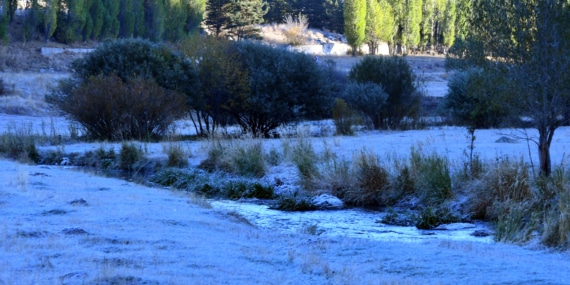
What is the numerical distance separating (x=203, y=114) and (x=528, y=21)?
2009 cm

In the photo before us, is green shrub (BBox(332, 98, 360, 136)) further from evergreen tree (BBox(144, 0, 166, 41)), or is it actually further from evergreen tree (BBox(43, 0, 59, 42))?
evergreen tree (BBox(144, 0, 166, 41))

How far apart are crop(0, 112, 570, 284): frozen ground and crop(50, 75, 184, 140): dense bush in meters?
13.7

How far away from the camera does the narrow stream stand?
38.6 feet

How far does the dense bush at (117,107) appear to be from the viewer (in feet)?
87.0

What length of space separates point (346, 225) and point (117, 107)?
15.6m

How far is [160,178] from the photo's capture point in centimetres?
1897

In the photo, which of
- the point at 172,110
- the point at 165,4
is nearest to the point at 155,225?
the point at 172,110

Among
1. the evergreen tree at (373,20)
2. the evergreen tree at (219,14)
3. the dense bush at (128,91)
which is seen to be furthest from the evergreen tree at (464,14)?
the evergreen tree at (373,20)

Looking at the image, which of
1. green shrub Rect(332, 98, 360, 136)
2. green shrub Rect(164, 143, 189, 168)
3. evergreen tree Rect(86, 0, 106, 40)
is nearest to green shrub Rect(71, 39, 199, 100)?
green shrub Rect(332, 98, 360, 136)

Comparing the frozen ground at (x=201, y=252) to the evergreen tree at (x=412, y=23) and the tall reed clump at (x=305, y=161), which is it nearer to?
the tall reed clump at (x=305, y=161)

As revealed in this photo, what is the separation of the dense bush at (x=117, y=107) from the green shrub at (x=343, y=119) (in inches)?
296

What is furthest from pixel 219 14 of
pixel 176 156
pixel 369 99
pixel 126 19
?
pixel 176 156

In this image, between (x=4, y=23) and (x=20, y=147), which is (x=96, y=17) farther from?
(x=20, y=147)

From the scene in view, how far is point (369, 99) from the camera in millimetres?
34531
